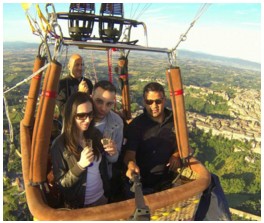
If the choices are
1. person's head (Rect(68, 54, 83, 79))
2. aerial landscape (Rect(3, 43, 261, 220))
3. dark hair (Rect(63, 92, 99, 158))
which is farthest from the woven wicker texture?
person's head (Rect(68, 54, 83, 79))

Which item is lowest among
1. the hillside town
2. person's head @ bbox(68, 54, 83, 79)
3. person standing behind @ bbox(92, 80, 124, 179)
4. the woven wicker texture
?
the hillside town

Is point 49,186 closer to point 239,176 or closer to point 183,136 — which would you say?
point 183,136

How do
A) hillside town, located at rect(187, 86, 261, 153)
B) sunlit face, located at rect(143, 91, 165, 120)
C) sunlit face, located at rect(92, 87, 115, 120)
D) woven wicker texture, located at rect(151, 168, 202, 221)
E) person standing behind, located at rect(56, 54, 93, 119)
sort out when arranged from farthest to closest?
hillside town, located at rect(187, 86, 261, 153) → person standing behind, located at rect(56, 54, 93, 119) → sunlit face, located at rect(143, 91, 165, 120) → sunlit face, located at rect(92, 87, 115, 120) → woven wicker texture, located at rect(151, 168, 202, 221)

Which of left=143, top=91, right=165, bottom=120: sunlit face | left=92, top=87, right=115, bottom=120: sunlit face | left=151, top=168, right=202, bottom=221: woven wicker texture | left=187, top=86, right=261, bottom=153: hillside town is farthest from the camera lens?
left=187, top=86, right=261, bottom=153: hillside town

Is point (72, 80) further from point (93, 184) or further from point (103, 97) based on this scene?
point (93, 184)

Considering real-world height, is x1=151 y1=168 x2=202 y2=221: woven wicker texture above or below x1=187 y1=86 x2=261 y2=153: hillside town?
above

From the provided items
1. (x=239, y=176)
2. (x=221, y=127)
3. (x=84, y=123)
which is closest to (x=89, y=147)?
(x=84, y=123)

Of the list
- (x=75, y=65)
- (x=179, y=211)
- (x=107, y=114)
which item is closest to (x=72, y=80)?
(x=75, y=65)

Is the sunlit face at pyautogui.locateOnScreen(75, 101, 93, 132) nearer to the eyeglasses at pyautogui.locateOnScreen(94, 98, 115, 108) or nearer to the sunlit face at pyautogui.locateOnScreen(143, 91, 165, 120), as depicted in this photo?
the eyeglasses at pyautogui.locateOnScreen(94, 98, 115, 108)
